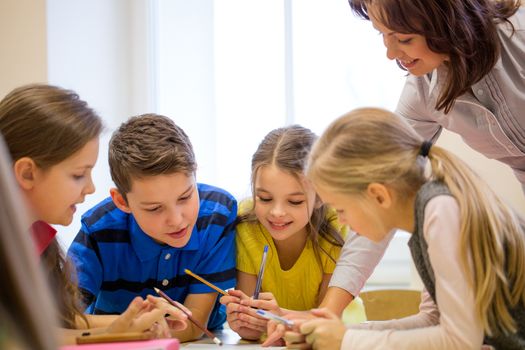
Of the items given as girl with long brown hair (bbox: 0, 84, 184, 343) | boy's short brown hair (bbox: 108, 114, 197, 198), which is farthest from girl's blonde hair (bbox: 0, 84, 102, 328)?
boy's short brown hair (bbox: 108, 114, 197, 198)

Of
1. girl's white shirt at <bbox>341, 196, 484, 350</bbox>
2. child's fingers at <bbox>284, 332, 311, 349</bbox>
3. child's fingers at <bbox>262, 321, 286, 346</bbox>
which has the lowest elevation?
child's fingers at <bbox>262, 321, 286, 346</bbox>

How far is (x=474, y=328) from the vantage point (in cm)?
107

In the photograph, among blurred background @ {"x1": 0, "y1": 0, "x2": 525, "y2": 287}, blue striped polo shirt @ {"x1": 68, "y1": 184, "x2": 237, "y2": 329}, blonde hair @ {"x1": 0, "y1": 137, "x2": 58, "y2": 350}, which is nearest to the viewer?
blonde hair @ {"x1": 0, "y1": 137, "x2": 58, "y2": 350}

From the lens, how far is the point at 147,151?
1729 millimetres

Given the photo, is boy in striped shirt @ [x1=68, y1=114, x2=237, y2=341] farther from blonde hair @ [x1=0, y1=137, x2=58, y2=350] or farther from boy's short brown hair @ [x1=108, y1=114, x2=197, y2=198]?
blonde hair @ [x1=0, y1=137, x2=58, y2=350]

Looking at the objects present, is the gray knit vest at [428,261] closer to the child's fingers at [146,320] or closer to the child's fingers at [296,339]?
the child's fingers at [296,339]

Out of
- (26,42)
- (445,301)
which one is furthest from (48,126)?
(26,42)

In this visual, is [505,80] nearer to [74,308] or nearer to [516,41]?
[516,41]

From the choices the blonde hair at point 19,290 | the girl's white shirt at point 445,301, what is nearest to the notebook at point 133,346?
the girl's white shirt at point 445,301

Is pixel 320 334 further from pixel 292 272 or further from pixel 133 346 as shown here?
pixel 292 272

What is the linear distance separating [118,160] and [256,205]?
0.40 meters

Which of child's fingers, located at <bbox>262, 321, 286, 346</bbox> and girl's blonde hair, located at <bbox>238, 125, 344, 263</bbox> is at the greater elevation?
girl's blonde hair, located at <bbox>238, 125, 344, 263</bbox>

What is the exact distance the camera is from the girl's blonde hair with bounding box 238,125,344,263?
6.16 feet

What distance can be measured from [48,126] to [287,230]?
0.70 metres
